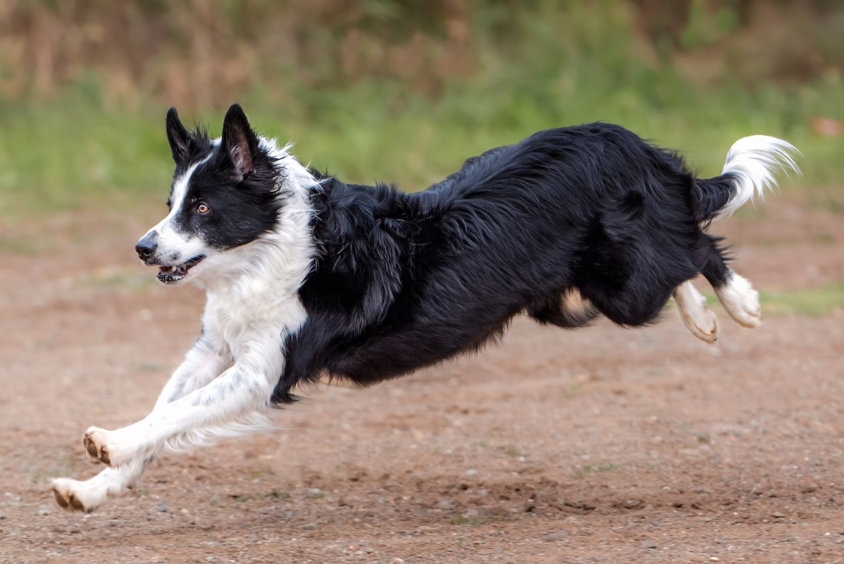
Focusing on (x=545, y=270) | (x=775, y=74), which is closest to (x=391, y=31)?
(x=775, y=74)

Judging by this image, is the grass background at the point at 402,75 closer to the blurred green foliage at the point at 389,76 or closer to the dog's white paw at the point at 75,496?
the blurred green foliage at the point at 389,76

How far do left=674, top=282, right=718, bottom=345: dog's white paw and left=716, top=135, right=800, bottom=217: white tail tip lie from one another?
0.39 metres

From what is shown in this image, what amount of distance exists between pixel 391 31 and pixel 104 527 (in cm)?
1048

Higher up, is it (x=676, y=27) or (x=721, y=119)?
(x=676, y=27)

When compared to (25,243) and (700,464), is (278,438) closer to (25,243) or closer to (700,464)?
(700,464)

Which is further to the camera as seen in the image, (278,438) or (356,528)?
(278,438)

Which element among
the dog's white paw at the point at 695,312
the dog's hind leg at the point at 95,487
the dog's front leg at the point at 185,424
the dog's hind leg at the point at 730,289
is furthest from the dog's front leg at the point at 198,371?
the dog's hind leg at the point at 730,289

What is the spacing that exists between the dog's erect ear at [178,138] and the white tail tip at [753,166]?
7.67 ft

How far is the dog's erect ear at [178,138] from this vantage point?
432cm

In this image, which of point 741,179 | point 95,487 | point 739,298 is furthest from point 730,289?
point 95,487

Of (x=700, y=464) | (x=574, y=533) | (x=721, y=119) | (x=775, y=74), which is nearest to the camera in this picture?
(x=574, y=533)

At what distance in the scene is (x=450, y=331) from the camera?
434 centimetres

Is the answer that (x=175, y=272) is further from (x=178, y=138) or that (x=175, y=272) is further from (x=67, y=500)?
(x=67, y=500)

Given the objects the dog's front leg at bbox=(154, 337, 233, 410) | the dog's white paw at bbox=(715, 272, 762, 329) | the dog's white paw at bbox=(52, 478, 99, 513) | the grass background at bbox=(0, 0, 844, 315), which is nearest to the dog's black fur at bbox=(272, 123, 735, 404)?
the dog's front leg at bbox=(154, 337, 233, 410)
